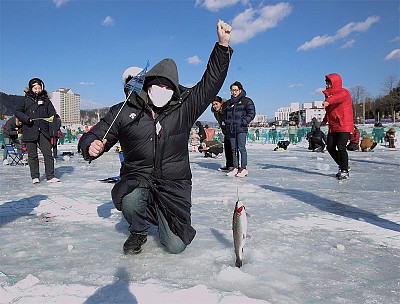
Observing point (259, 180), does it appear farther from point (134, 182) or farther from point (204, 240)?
Result: point (134, 182)

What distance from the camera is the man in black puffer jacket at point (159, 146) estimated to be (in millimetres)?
2537

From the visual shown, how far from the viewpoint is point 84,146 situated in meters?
2.51

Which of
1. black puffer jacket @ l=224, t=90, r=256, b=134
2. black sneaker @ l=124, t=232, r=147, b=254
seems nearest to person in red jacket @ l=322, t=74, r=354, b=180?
black puffer jacket @ l=224, t=90, r=256, b=134

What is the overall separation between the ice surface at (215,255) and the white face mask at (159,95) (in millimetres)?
835

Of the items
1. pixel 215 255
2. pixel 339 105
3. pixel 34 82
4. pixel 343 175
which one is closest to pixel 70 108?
pixel 34 82

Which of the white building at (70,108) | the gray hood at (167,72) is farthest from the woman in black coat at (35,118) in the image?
the white building at (70,108)

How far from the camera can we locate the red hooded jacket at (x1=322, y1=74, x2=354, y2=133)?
6.02 m

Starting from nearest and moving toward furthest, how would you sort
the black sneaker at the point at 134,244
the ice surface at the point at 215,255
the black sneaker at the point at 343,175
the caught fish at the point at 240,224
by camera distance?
the ice surface at the point at 215,255 → the caught fish at the point at 240,224 → the black sneaker at the point at 134,244 → the black sneaker at the point at 343,175

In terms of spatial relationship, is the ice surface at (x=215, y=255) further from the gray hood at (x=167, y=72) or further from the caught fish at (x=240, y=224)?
the gray hood at (x=167, y=72)

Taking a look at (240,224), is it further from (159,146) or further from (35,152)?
(35,152)

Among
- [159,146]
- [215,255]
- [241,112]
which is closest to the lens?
[215,255]

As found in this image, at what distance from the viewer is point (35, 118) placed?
591cm

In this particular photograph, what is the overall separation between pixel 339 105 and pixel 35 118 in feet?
17.5

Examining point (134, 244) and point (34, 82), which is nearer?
point (134, 244)
